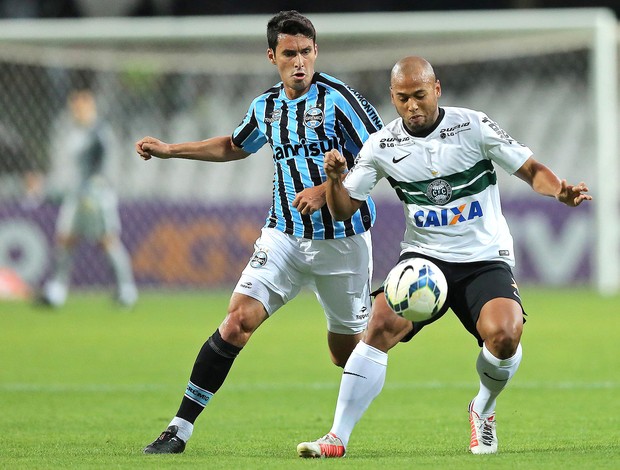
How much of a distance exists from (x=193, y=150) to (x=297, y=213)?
679 millimetres

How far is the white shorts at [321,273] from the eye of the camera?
6582 millimetres

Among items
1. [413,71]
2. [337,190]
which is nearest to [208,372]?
[337,190]

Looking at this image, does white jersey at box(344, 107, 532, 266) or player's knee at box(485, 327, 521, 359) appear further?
white jersey at box(344, 107, 532, 266)

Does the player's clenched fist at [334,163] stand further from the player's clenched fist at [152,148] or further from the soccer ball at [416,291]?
the player's clenched fist at [152,148]

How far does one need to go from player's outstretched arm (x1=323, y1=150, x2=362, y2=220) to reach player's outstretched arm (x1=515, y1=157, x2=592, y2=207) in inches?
32.2

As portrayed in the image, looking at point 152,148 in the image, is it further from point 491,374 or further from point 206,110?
point 206,110

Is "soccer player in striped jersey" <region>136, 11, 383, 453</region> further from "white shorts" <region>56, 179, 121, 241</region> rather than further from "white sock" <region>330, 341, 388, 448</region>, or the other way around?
"white shorts" <region>56, 179, 121, 241</region>

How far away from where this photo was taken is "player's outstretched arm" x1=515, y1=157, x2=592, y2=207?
5.73 m

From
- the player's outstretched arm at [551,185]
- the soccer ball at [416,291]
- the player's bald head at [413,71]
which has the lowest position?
the soccer ball at [416,291]

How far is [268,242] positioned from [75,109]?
10.7 m

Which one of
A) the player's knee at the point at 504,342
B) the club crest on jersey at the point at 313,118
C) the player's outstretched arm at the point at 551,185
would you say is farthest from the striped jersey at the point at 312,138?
the player's knee at the point at 504,342

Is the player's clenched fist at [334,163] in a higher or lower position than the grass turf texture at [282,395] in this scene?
higher

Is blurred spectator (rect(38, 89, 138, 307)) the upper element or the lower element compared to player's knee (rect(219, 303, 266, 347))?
lower

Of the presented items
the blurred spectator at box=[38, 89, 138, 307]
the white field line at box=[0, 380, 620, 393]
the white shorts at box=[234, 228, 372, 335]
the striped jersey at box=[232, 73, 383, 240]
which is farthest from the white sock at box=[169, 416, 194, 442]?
the blurred spectator at box=[38, 89, 138, 307]
